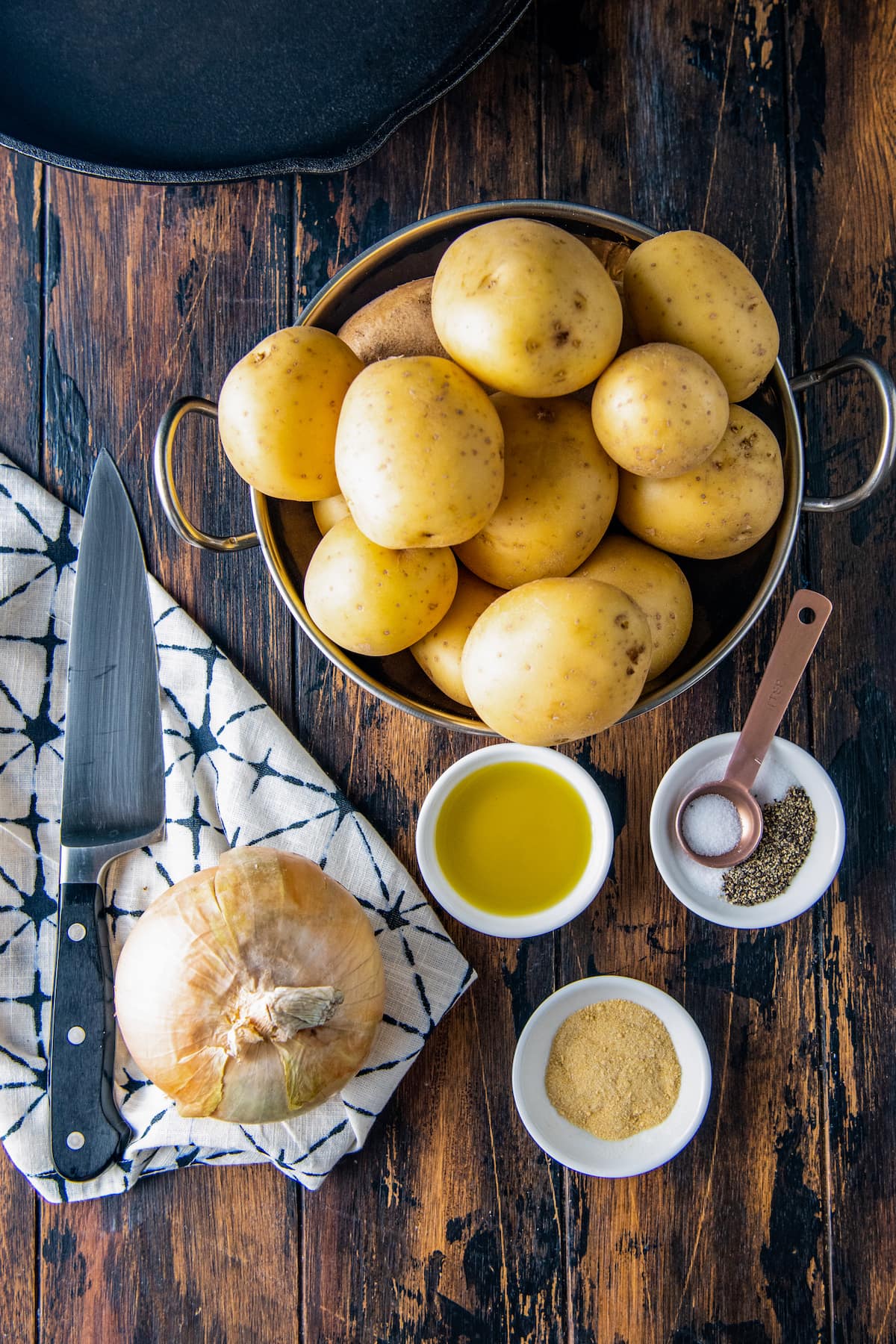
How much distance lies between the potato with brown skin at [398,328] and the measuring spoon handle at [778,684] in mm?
388

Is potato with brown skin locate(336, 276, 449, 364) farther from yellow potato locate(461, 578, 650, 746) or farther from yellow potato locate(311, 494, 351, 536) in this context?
yellow potato locate(461, 578, 650, 746)

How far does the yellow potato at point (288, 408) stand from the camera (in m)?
0.63

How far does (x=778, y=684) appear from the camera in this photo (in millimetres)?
829

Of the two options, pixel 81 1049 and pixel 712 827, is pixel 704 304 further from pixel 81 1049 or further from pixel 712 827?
pixel 81 1049

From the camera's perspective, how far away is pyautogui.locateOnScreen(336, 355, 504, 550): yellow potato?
58cm

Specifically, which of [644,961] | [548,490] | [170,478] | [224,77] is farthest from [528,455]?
[644,961]

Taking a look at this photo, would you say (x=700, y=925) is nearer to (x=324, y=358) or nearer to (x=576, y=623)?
(x=576, y=623)

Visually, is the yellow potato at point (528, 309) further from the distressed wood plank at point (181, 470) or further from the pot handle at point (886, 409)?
the distressed wood plank at point (181, 470)

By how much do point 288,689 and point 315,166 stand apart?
0.45 m

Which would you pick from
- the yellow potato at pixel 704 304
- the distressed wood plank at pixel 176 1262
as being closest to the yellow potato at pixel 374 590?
the yellow potato at pixel 704 304

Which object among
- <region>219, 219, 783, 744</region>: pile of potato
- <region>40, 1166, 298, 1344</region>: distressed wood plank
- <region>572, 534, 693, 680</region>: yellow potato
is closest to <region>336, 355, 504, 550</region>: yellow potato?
<region>219, 219, 783, 744</region>: pile of potato

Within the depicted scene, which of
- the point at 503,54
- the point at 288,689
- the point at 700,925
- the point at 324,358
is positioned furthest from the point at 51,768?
the point at 503,54

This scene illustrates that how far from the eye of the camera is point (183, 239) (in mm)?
901

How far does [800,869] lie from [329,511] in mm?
514
